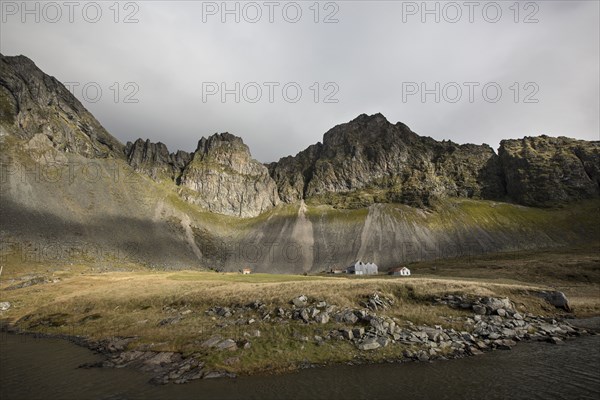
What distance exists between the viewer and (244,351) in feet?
90.9

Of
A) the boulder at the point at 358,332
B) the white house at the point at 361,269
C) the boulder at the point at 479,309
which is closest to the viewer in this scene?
the boulder at the point at 358,332

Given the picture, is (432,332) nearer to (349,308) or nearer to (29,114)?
(349,308)

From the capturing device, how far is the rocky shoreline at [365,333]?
2719cm

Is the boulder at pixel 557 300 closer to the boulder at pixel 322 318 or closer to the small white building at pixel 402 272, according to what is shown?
the boulder at pixel 322 318

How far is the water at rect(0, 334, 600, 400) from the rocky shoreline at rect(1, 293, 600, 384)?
58.7 inches

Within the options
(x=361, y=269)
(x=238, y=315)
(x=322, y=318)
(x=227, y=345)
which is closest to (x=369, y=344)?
(x=322, y=318)

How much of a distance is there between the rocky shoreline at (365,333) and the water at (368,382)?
1.49 m

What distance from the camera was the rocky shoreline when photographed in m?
27.2

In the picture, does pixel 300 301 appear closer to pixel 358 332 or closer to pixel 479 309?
pixel 358 332

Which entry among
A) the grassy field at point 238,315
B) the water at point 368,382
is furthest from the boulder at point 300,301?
the water at point 368,382

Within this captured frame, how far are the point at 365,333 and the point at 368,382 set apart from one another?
26.3 ft

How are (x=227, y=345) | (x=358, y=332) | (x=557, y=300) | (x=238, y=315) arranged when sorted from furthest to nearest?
(x=557, y=300) < (x=238, y=315) < (x=358, y=332) < (x=227, y=345)

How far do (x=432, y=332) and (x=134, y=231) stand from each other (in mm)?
158377

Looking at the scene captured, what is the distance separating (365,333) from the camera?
30.6 meters
